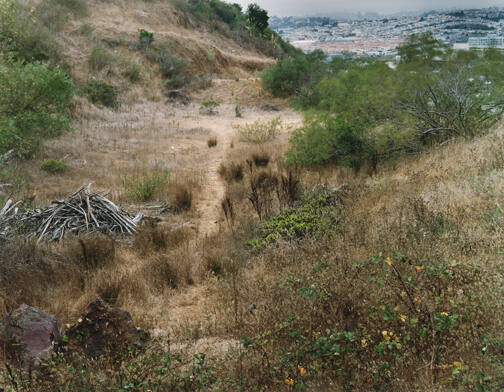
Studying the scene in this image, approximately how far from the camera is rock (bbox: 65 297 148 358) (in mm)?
2768

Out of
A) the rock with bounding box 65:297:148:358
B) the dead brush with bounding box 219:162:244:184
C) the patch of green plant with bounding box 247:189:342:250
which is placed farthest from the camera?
the dead brush with bounding box 219:162:244:184

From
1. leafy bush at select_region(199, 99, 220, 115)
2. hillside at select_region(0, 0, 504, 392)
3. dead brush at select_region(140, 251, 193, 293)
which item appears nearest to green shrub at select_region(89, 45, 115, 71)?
leafy bush at select_region(199, 99, 220, 115)

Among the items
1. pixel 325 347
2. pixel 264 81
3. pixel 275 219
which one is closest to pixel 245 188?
pixel 275 219

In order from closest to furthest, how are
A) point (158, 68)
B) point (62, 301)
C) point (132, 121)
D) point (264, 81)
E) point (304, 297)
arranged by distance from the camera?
point (304, 297) < point (62, 301) < point (132, 121) < point (264, 81) < point (158, 68)

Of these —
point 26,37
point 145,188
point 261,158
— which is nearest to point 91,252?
point 145,188

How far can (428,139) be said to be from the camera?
743 cm

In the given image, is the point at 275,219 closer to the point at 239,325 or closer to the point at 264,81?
the point at 239,325

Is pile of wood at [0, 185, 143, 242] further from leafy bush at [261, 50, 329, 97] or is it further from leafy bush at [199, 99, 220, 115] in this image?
leafy bush at [261, 50, 329, 97]

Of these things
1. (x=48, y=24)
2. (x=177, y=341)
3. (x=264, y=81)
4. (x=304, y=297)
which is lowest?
(x=177, y=341)

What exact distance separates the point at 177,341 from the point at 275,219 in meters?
2.51

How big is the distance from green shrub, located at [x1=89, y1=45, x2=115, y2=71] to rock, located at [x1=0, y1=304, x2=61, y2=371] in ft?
67.8

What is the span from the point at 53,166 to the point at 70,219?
3.53 meters

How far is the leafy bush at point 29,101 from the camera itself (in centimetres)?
757

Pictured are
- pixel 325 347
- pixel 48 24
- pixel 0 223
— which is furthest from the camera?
pixel 48 24
